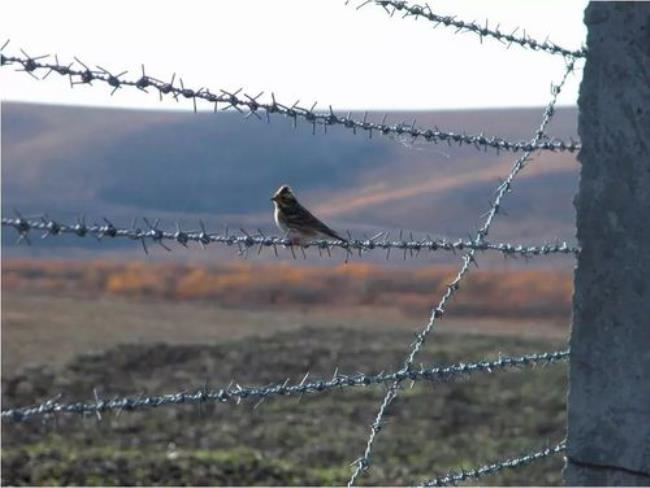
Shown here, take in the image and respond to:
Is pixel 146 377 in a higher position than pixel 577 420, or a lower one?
lower

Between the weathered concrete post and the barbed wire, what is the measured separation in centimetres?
15

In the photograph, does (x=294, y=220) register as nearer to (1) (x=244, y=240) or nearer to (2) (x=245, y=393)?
(1) (x=244, y=240)


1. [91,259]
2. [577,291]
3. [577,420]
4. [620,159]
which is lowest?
[91,259]

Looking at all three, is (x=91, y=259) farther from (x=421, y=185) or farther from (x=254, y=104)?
(x=254, y=104)

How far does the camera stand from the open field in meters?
12.9

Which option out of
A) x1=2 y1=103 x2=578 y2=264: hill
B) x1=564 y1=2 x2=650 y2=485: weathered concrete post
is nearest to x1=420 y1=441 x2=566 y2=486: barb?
x1=564 y1=2 x2=650 y2=485: weathered concrete post

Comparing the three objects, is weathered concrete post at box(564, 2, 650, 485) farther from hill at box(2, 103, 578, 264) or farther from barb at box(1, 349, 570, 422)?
hill at box(2, 103, 578, 264)

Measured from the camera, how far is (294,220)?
589cm

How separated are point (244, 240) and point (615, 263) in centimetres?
90

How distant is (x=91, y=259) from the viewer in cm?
6444

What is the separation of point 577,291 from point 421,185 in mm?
67052

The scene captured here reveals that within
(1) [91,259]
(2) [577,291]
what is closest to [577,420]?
(2) [577,291]

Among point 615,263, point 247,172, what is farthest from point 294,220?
point 247,172

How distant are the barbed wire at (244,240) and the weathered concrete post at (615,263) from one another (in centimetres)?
15
